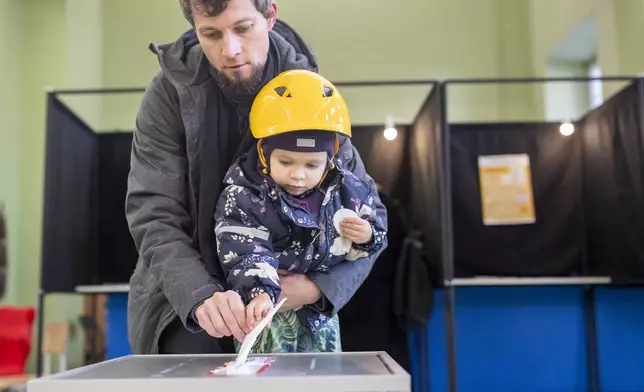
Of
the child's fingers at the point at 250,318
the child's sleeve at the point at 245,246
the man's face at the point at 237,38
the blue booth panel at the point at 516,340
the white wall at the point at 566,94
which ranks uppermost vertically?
the white wall at the point at 566,94

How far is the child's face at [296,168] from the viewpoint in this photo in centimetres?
110

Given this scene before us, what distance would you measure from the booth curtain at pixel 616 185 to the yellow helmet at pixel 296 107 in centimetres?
226

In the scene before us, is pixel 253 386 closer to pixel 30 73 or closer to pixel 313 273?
pixel 313 273

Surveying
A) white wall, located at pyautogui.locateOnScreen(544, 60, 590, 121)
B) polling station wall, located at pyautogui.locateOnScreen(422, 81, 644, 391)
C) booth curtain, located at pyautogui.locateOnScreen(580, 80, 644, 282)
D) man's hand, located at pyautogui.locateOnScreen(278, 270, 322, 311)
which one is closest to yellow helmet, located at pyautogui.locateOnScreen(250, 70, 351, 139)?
man's hand, located at pyautogui.locateOnScreen(278, 270, 322, 311)

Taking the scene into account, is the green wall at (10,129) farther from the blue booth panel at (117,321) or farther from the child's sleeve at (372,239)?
the child's sleeve at (372,239)

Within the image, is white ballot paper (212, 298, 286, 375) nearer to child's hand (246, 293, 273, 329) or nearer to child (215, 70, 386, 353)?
child's hand (246, 293, 273, 329)

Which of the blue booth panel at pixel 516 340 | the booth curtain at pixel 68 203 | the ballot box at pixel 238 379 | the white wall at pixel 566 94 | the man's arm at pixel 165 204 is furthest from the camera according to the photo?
the white wall at pixel 566 94

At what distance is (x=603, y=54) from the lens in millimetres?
3838

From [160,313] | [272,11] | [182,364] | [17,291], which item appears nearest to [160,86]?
[272,11]

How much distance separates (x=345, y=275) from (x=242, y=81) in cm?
39

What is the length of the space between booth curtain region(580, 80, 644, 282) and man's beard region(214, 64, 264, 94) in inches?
91.3

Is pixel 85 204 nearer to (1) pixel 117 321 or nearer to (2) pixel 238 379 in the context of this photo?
(1) pixel 117 321

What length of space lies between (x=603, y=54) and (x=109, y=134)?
9.51 ft

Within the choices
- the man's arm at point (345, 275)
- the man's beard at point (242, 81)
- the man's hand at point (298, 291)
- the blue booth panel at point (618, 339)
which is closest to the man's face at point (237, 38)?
the man's beard at point (242, 81)
